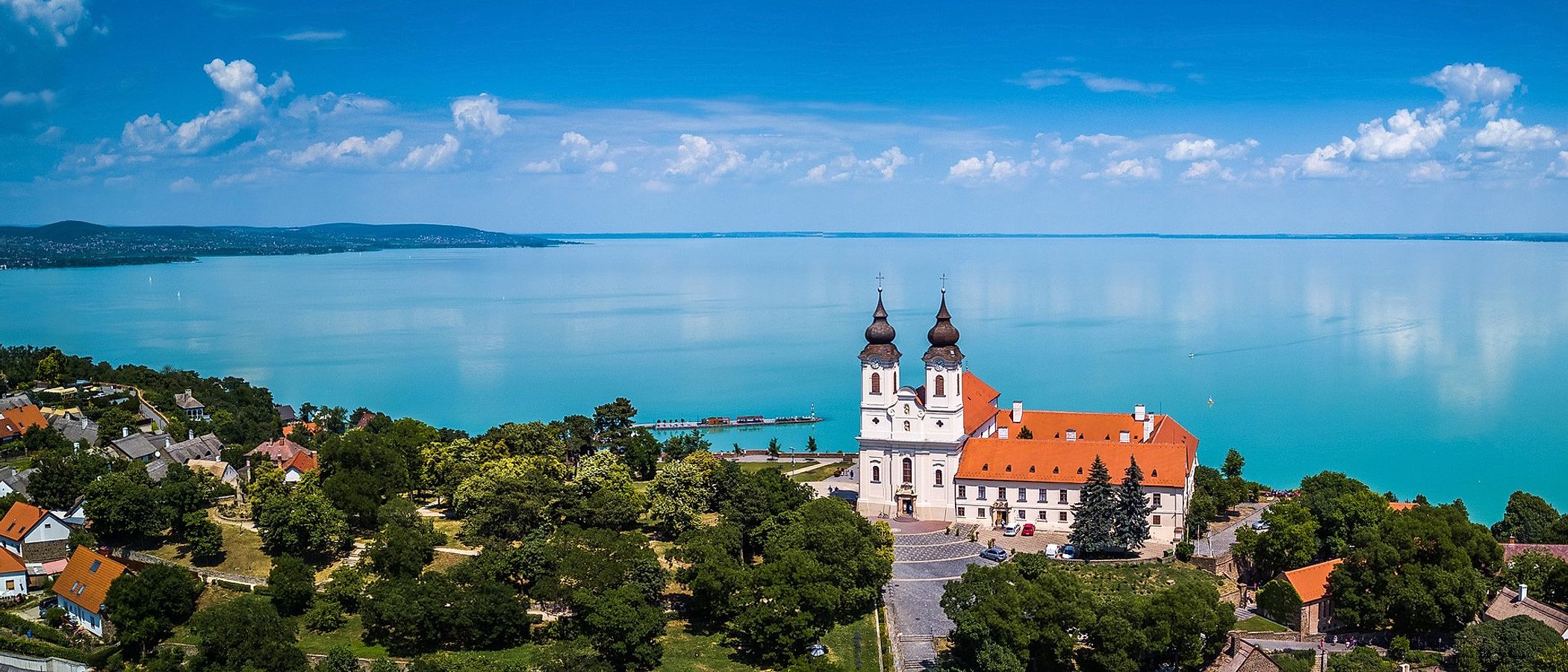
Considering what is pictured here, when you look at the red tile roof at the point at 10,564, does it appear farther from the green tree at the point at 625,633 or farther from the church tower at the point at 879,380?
the church tower at the point at 879,380

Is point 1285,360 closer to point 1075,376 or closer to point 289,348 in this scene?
point 1075,376

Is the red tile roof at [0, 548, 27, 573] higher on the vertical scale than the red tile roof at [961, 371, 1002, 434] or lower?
lower

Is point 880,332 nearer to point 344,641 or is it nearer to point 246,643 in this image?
point 344,641

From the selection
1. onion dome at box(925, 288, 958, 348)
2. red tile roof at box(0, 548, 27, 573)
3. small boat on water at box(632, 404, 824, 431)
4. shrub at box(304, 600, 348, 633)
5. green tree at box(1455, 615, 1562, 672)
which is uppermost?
onion dome at box(925, 288, 958, 348)

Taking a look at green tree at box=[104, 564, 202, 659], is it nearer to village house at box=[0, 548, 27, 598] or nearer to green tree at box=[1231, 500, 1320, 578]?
village house at box=[0, 548, 27, 598]

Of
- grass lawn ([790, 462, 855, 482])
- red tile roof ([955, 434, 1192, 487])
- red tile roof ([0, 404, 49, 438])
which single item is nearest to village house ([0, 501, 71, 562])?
red tile roof ([0, 404, 49, 438])

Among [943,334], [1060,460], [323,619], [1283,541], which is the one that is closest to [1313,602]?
[1283,541]
